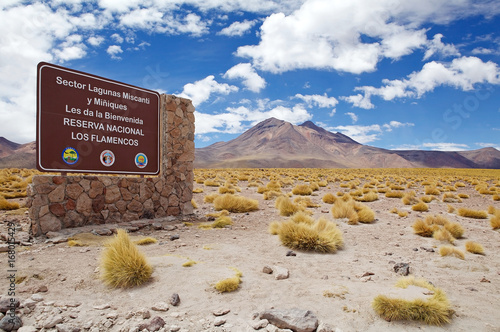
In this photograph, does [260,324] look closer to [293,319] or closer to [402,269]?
[293,319]

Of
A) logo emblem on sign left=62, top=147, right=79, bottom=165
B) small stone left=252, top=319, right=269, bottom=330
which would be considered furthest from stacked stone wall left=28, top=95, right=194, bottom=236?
small stone left=252, top=319, right=269, bottom=330

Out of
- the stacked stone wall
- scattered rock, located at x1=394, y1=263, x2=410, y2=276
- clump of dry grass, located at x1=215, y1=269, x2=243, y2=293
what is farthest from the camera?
the stacked stone wall

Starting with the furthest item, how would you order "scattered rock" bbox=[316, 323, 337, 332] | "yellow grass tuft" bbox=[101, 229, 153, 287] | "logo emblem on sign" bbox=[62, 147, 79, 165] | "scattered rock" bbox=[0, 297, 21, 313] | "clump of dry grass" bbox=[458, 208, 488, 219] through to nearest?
"clump of dry grass" bbox=[458, 208, 488, 219], "logo emblem on sign" bbox=[62, 147, 79, 165], "yellow grass tuft" bbox=[101, 229, 153, 287], "scattered rock" bbox=[0, 297, 21, 313], "scattered rock" bbox=[316, 323, 337, 332]

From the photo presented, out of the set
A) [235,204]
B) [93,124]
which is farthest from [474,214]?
[93,124]

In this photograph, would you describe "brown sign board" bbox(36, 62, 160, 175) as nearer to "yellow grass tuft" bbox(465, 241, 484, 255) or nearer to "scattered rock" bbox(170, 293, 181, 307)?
"scattered rock" bbox(170, 293, 181, 307)

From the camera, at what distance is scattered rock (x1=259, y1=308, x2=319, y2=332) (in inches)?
130

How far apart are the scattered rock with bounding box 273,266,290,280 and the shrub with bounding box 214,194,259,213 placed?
6413mm

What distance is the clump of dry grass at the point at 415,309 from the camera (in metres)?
3.47

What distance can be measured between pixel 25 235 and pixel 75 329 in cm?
503

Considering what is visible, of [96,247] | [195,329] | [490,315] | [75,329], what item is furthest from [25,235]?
[490,315]

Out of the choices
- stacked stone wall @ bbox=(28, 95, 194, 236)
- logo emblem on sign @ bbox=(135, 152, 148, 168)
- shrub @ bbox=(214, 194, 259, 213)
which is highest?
logo emblem on sign @ bbox=(135, 152, 148, 168)

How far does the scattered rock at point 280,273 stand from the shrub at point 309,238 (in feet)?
4.80

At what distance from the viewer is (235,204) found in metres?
11.7

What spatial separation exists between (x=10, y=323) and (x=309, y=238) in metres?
5.01
